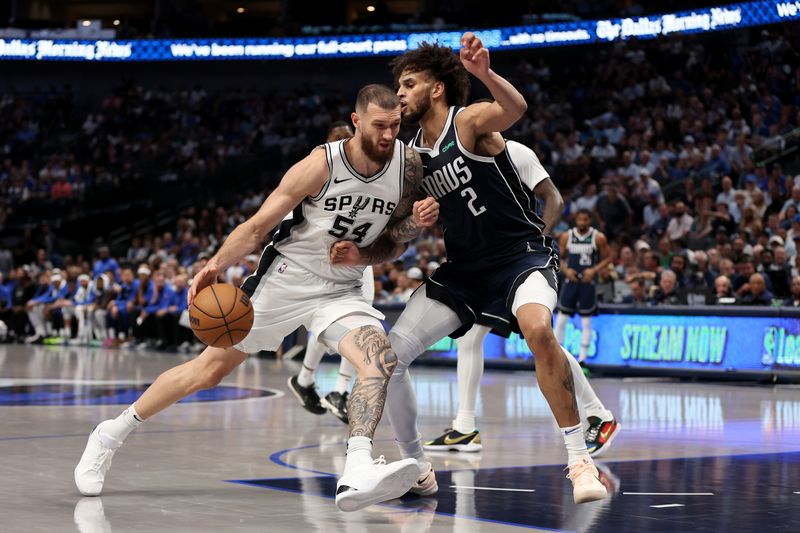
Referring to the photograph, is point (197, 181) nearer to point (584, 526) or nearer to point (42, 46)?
point (42, 46)

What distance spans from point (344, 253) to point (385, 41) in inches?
1105

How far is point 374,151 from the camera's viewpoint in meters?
5.69

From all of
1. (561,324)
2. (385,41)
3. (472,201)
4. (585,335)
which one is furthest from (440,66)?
(385,41)

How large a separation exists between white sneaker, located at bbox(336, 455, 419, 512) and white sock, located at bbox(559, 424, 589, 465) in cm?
Answer: 101

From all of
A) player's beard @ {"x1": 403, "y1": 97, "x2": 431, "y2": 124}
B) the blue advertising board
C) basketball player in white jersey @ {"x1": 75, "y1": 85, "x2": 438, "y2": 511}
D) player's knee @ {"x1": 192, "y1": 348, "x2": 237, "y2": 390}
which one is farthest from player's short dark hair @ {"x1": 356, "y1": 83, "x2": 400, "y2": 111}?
the blue advertising board

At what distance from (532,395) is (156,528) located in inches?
311

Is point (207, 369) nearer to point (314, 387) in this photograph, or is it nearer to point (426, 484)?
point (426, 484)

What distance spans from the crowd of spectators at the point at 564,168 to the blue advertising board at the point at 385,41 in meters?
0.55

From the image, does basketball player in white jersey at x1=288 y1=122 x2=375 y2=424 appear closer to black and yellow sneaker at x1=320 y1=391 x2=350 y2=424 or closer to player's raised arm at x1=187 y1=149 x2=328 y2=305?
black and yellow sneaker at x1=320 y1=391 x2=350 y2=424

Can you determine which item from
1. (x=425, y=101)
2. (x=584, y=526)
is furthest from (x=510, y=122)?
(x=584, y=526)

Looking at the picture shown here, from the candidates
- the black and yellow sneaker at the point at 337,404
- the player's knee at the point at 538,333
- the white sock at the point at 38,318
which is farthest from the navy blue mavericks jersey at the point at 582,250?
the white sock at the point at 38,318

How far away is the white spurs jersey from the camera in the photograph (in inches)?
225

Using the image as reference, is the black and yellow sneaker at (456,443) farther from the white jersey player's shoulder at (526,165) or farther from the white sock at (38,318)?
the white sock at (38,318)

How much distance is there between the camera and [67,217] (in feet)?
104
